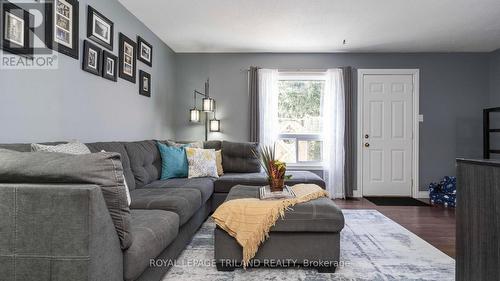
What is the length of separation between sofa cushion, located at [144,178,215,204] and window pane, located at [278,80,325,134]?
2.19 metres

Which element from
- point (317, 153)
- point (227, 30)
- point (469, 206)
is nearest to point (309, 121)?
point (317, 153)

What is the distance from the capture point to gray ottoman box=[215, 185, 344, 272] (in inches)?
88.4

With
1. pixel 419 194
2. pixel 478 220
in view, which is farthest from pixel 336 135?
pixel 478 220

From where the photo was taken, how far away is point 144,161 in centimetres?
334

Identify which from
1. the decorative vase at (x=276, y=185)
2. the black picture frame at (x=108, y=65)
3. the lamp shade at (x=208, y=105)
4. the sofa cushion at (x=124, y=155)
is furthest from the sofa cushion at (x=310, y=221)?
the lamp shade at (x=208, y=105)

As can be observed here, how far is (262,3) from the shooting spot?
3365mm

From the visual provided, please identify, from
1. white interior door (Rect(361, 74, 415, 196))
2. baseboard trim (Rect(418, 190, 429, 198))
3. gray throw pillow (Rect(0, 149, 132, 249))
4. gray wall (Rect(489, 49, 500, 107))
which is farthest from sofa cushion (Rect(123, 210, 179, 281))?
gray wall (Rect(489, 49, 500, 107))

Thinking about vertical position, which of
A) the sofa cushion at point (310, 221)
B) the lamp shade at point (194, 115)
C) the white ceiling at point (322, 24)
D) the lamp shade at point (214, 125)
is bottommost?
the sofa cushion at point (310, 221)

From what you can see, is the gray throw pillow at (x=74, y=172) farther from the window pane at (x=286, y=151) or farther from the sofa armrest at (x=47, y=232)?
the window pane at (x=286, y=151)

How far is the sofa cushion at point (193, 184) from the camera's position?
316 cm

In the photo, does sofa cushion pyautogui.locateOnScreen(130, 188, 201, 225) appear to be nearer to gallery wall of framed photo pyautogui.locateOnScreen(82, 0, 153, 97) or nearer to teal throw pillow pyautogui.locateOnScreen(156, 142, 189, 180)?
teal throw pillow pyautogui.locateOnScreen(156, 142, 189, 180)

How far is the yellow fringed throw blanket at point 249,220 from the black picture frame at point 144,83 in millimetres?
2331

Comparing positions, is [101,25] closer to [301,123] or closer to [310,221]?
[310,221]

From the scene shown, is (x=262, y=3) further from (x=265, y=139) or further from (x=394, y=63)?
(x=394, y=63)
